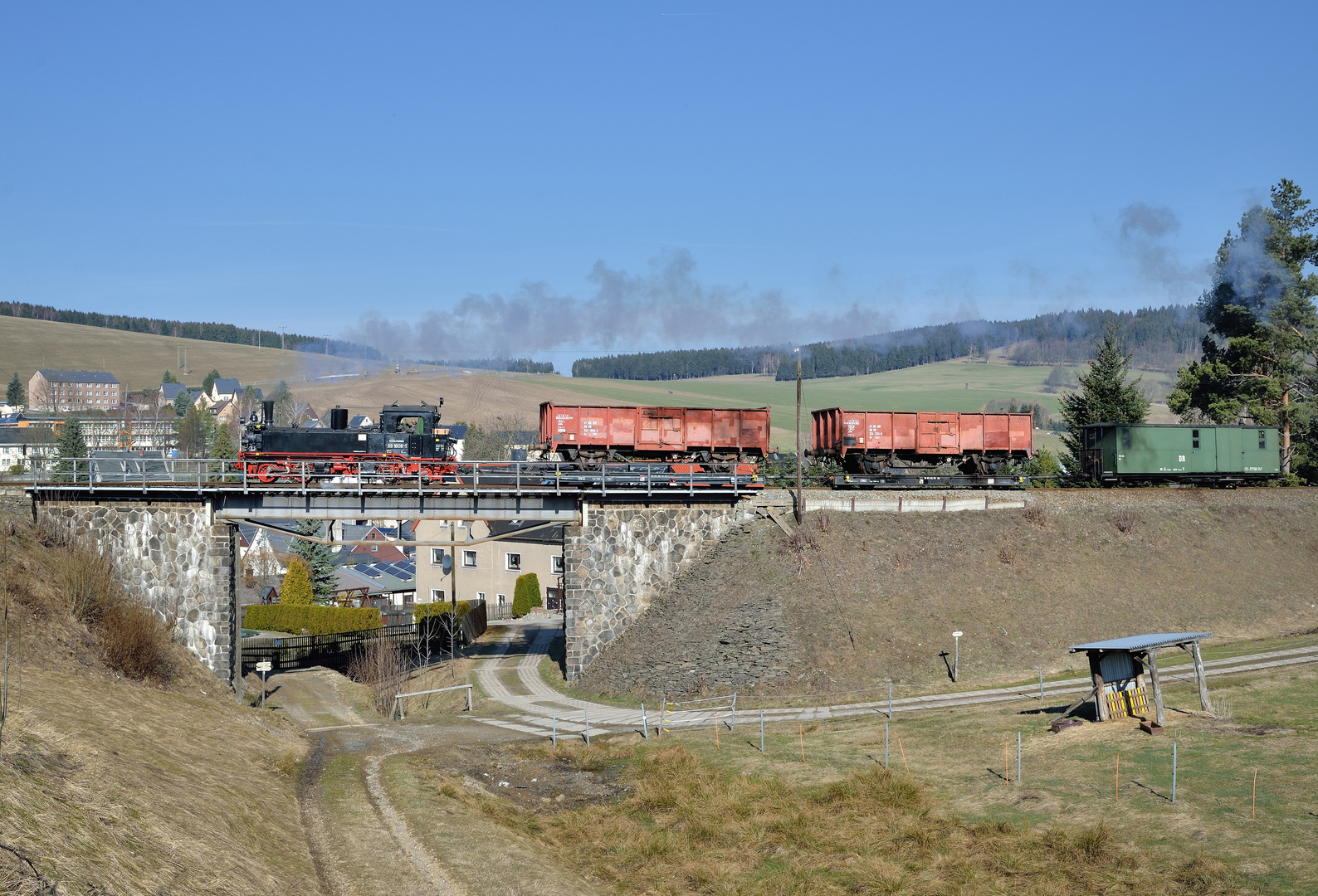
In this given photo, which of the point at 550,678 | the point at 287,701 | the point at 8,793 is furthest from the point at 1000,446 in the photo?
the point at 8,793

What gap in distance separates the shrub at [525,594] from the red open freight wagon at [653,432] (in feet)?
95.4

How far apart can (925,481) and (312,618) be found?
4190 cm

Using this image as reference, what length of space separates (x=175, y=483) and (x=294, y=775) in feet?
57.9

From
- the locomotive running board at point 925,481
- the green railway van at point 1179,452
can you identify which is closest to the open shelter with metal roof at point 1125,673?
the locomotive running board at point 925,481

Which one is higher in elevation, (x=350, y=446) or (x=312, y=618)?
(x=350, y=446)

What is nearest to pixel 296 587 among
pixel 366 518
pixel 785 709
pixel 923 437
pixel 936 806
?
pixel 366 518

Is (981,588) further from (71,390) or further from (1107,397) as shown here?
(71,390)

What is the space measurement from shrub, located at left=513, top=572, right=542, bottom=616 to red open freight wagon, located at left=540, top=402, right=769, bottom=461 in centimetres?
2909

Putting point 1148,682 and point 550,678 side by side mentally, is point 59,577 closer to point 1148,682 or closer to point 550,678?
point 550,678

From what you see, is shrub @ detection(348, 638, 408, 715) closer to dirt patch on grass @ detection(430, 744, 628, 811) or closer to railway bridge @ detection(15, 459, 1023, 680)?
railway bridge @ detection(15, 459, 1023, 680)

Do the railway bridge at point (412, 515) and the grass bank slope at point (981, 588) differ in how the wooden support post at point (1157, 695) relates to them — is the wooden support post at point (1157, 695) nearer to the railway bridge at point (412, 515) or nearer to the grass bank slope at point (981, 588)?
the grass bank slope at point (981, 588)

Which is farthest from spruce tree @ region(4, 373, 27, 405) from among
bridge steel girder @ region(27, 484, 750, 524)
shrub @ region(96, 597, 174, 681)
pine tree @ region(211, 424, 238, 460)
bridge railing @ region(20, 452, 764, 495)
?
shrub @ region(96, 597, 174, 681)

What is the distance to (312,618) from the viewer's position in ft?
219

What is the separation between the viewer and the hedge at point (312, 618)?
215ft
